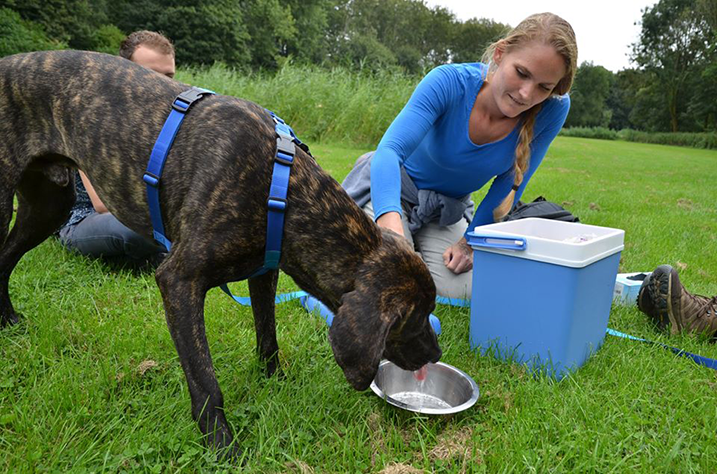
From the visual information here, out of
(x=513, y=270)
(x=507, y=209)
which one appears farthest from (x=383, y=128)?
(x=513, y=270)

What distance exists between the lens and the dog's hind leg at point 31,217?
304 centimetres

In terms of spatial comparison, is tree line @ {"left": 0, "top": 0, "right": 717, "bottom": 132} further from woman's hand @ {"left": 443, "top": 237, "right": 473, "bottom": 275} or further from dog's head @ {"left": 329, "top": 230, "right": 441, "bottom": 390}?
dog's head @ {"left": 329, "top": 230, "right": 441, "bottom": 390}

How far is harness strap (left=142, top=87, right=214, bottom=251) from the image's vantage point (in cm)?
222

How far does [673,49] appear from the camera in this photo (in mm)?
50625

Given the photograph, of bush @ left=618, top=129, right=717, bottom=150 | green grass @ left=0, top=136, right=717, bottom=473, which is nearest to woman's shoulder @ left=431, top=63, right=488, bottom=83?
green grass @ left=0, top=136, right=717, bottom=473

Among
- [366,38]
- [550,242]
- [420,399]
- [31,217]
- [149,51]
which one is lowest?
[420,399]

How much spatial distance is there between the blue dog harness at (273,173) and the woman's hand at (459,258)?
6.02 feet

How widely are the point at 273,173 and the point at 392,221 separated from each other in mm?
886

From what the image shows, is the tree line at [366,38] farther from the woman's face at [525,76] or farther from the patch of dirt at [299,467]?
the patch of dirt at [299,467]

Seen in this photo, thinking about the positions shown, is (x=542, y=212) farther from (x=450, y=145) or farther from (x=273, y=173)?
(x=273, y=173)

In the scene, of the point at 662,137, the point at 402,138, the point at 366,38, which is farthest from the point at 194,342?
the point at 366,38

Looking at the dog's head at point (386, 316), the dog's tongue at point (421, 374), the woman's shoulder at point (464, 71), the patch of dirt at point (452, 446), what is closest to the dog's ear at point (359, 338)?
the dog's head at point (386, 316)

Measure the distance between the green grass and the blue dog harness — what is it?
743mm

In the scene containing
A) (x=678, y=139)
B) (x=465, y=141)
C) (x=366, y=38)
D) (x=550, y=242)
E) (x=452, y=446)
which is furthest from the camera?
(x=366, y=38)
